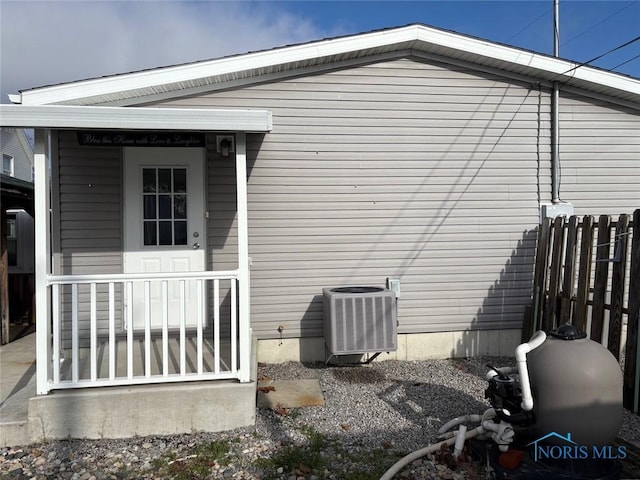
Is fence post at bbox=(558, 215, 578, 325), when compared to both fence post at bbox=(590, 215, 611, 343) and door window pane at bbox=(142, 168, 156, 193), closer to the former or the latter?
fence post at bbox=(590, 215, 611, 343)

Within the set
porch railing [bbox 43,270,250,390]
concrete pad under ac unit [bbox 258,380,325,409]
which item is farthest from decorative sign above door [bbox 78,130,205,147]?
concrete pad under ac unit [bbox 258,380,325,409]

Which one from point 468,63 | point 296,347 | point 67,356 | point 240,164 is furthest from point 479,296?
point 67,356

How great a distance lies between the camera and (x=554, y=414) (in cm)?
266

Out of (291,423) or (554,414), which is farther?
(291,423)

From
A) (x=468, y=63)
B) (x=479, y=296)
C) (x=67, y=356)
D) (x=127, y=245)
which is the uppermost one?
(x=468, y=63)

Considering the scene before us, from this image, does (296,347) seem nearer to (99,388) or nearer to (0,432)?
(99,388)

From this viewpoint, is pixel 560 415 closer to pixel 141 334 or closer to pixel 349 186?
pixel 349 186

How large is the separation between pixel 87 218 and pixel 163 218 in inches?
31.4

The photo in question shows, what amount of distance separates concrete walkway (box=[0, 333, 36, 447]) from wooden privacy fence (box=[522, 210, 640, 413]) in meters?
4.85

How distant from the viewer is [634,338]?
3725 mm

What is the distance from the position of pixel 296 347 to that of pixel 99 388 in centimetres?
222

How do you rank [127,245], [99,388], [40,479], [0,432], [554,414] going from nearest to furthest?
[554,414] → [40,479] → [0,432] → [99,388] → [127,245]

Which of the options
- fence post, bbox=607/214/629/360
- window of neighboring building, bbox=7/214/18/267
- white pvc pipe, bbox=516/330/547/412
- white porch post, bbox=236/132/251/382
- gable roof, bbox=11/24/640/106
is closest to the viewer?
white pvc pipe, bbox=516/330/547/412
